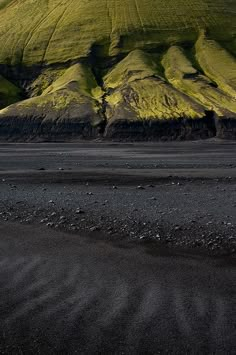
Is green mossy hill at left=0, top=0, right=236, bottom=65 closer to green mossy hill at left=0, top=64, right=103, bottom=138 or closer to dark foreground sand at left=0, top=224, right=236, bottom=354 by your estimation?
green mossy hill at left=0, top=64, right=103, bottom=138

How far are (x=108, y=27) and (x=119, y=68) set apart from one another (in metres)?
28.6

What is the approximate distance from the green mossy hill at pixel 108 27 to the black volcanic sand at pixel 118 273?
12873 centimetres

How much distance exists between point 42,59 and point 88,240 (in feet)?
464

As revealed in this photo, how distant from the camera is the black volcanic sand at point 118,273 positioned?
23.4 feet

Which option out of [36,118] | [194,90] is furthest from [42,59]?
[194,90]

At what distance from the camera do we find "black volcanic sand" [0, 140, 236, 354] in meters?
7.13

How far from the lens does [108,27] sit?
15162 centimetres

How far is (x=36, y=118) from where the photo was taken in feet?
339

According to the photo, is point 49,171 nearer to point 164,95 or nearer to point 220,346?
point 220,346

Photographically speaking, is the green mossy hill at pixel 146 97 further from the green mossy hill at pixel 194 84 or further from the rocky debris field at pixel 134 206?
the rocky debris field at pixel 134 206

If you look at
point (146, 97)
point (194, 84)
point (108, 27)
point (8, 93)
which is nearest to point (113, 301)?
point (146, 97)

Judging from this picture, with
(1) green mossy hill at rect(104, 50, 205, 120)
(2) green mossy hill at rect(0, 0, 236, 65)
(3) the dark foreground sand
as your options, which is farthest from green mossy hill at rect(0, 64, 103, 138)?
(3) the dark foreground sand

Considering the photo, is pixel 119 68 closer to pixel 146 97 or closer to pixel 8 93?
pixel 146 97

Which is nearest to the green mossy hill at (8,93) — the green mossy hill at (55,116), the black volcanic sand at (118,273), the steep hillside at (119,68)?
the steep hillside at (119,68)
